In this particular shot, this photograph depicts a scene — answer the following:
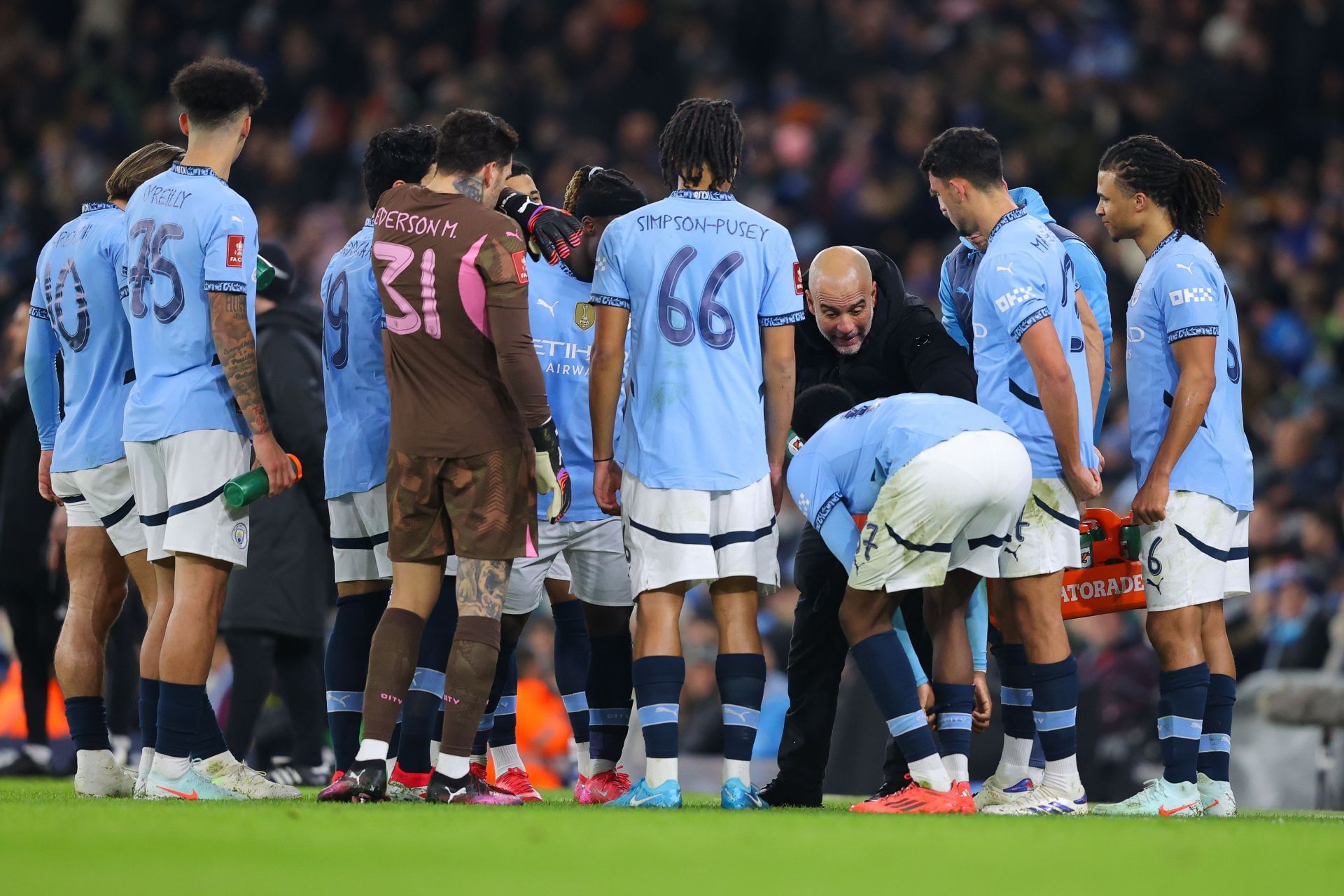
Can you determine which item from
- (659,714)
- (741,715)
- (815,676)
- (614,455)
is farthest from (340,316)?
(815,676)

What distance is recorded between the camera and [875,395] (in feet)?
21.7

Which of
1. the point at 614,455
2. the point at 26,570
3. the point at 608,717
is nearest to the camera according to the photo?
the point at 614,455

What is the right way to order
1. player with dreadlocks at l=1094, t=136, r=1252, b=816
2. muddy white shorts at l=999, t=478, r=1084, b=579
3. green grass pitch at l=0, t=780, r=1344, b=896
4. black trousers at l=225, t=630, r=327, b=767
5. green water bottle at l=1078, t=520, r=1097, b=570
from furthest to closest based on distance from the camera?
black trousers at l=225, t=630, r=327, b=767 → green water bottle at l=1078, t=520, r=1097, b=570 → player with dreadlocks at l=1094, t=136, r=1252, b=816 → muddy white shorts at l=999, t=478, r=1084, b=579 → green grass pitch at l=0, t=780, r=1344, b=896

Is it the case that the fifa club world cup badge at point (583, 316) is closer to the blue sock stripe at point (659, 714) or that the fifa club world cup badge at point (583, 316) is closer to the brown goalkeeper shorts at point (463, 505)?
the brown goalkeeper shorts at point (463, 505)

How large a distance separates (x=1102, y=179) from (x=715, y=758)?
16.7 feet

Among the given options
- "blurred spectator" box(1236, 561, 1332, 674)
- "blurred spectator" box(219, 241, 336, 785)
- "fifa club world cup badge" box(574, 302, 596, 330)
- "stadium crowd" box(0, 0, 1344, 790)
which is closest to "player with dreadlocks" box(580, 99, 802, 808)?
"fifa club world cup badge" box(574, 302, 596, 330)

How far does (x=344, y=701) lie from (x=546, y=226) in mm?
1994

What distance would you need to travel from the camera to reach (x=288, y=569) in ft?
25.9

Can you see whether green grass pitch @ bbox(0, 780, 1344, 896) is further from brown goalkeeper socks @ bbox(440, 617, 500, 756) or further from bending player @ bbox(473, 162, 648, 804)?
bending player @ bbox(473, 162, 648, 804)

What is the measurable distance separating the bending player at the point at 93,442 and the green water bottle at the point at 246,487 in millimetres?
605

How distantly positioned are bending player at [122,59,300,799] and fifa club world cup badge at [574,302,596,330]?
133 cm

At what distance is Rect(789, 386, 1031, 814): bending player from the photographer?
551 centimetres

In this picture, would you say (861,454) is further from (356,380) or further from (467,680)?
(356,380)

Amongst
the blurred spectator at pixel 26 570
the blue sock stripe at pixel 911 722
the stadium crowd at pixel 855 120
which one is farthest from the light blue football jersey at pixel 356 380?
the stadium crowd at pixel 855 120
